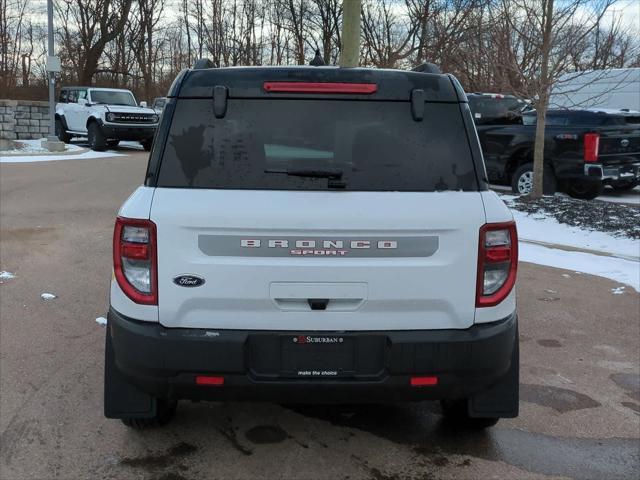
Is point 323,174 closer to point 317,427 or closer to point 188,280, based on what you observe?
point 188,280

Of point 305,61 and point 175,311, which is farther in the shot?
point 305,61

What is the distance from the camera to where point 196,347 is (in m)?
2.67

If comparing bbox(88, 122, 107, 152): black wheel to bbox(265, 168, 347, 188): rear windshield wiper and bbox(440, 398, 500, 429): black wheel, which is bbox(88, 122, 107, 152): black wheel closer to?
bbox(440, 398, 500, 429): black wheel

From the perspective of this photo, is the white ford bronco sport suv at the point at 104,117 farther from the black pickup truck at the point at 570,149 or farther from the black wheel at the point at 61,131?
the black pickup truck at the point at 570,149

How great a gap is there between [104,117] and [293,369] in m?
19.6

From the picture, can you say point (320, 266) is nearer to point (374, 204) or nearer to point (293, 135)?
point (374, 204)

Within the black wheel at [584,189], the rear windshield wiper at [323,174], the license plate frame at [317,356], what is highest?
the rear windshield wiper at [323,174]

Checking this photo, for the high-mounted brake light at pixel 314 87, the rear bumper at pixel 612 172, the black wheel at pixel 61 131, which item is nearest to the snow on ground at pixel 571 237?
the rear bumper at pixel 612 172

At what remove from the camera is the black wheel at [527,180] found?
1137cm

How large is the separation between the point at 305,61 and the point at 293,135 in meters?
34.6

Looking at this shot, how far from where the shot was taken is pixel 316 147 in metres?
2.83

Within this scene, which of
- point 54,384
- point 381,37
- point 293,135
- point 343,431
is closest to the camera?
point 293,135

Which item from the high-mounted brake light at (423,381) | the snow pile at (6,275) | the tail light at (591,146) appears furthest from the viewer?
the tail light at (591,146)

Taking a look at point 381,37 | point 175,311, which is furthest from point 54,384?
point 381,37
